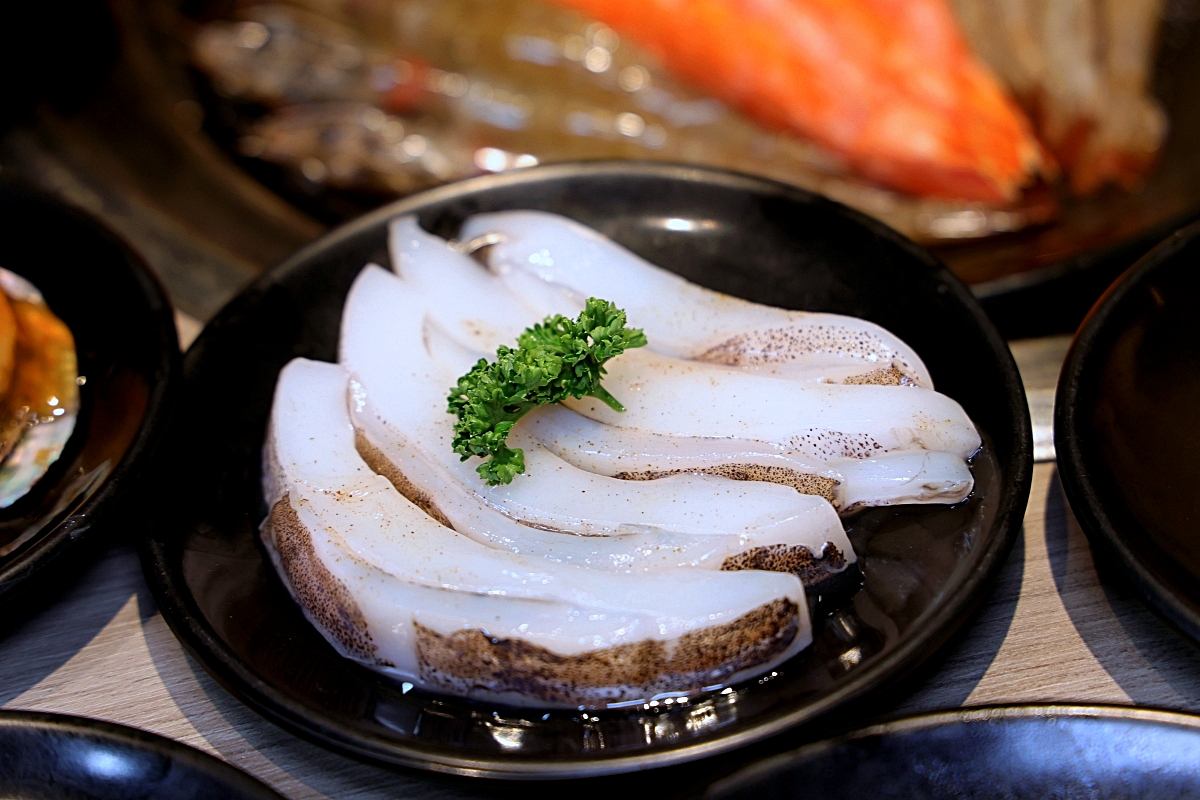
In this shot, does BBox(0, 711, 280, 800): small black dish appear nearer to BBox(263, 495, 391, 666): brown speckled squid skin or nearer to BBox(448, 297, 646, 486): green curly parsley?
BBox(263, 495, 391, 666): brown speckled squid skin

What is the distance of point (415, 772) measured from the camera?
100 cm

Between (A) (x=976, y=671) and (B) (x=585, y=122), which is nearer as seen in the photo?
(A) (x=976, y=671)

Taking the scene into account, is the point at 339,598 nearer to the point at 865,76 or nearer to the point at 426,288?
the point at 426,288

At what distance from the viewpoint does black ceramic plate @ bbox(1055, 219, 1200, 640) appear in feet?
3.59

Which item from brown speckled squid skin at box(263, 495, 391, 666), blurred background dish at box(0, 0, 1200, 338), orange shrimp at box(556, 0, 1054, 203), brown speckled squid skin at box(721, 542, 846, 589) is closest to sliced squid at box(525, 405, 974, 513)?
brown speckled squid skin at box(721, 542, 846, 589)

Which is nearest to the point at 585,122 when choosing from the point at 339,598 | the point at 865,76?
the point at 865,76

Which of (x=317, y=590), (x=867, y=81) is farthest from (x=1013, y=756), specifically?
(x=867, y=81)

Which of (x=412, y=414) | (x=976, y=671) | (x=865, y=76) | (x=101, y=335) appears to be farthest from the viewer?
(x=865, y=76)

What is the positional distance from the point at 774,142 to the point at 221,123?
63.2 inches

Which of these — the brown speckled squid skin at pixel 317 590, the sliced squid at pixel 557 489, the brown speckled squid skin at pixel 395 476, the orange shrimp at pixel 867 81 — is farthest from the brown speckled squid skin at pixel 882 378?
the orange shrimp at pixel 867 81

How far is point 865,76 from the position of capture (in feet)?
8.43

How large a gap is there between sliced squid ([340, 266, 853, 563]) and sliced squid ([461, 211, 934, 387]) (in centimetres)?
24

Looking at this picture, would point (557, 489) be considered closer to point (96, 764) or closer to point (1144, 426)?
point (96, 764)

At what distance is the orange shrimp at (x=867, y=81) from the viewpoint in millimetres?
2449
